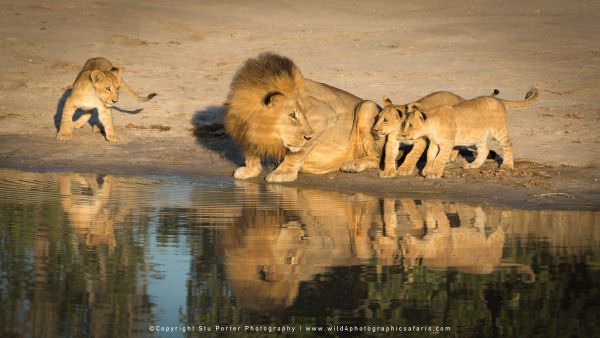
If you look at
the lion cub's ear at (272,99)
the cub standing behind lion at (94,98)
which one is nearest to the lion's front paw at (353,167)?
the lion cub's ear at (272,99)

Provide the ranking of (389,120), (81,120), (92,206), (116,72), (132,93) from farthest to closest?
(132,93) → (81,120) → (116,72) → (389,120) → (92,206)

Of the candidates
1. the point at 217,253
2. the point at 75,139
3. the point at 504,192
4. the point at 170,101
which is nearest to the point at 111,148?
the point at 75,139

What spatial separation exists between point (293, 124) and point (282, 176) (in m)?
0.51

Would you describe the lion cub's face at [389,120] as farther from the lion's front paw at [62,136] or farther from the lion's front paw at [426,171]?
the lion's front paw at [62,136]

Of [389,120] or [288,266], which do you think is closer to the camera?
[288,266]

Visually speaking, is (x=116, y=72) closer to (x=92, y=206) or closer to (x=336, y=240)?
(x=92, y=206)

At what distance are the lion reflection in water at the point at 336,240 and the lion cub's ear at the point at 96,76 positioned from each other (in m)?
3.43

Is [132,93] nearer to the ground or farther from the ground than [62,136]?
farther from the ground

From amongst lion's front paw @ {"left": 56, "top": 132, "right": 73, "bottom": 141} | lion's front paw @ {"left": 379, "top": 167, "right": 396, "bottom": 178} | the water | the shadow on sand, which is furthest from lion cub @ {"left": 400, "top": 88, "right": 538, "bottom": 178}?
lion's front paw @ {"left": 56, "top": 132, "right": 73, "bottom": 141}

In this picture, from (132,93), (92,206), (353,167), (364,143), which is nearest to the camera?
(92,206)

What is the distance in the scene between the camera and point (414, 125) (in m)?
9.81

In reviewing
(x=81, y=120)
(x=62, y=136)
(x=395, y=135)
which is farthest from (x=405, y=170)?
(x=81, y=120)

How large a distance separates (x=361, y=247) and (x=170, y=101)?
23.9 ft

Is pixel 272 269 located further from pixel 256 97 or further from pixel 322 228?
pixel 256 97
